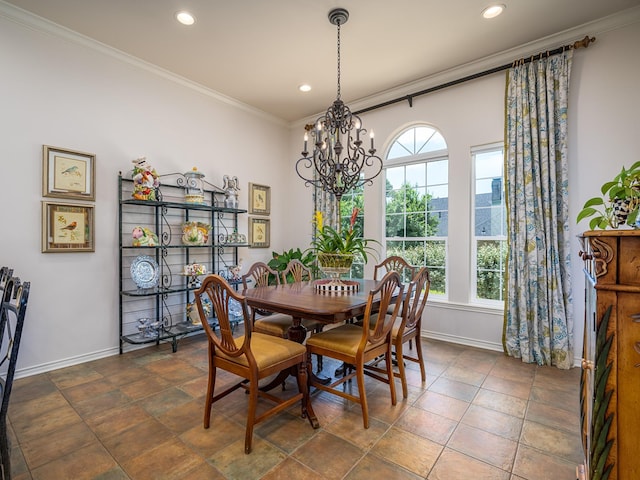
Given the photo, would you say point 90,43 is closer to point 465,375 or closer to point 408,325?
point 408,325

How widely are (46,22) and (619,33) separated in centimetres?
508

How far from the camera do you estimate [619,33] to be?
9.23 feet

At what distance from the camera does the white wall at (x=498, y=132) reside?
2805 mm

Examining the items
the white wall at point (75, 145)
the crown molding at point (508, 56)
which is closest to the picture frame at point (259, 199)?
the white wall at point (75, 145)

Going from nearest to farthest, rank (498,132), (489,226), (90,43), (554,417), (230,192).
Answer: (554,417) < (90,43) < (498,132) < (489,226) < (230,192)

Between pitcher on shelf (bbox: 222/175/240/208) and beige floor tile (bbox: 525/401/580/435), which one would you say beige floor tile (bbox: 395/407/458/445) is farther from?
pitcher on shelf (bbox: 222/175/240/208)

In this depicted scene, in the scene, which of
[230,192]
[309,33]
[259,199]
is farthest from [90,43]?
[259,199]

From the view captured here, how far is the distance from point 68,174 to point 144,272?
3.78ft

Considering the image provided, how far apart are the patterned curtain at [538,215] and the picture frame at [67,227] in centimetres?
421

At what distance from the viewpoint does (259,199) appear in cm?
489

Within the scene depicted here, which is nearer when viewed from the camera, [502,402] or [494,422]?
[494,422]

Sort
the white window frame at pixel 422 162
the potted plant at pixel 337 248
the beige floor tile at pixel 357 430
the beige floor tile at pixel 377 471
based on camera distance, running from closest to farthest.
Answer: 1. the beige floor tile at pixel 377 471
2. the beige floor tile at pixel 357 430
3. the potted plant at pixel 337 248
4. the white window frame at pixel 422 162

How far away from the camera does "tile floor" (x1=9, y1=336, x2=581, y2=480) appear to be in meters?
1.70

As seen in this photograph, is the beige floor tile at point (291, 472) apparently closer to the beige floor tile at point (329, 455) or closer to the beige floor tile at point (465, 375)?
the beige floor tile at point (329, 455)
